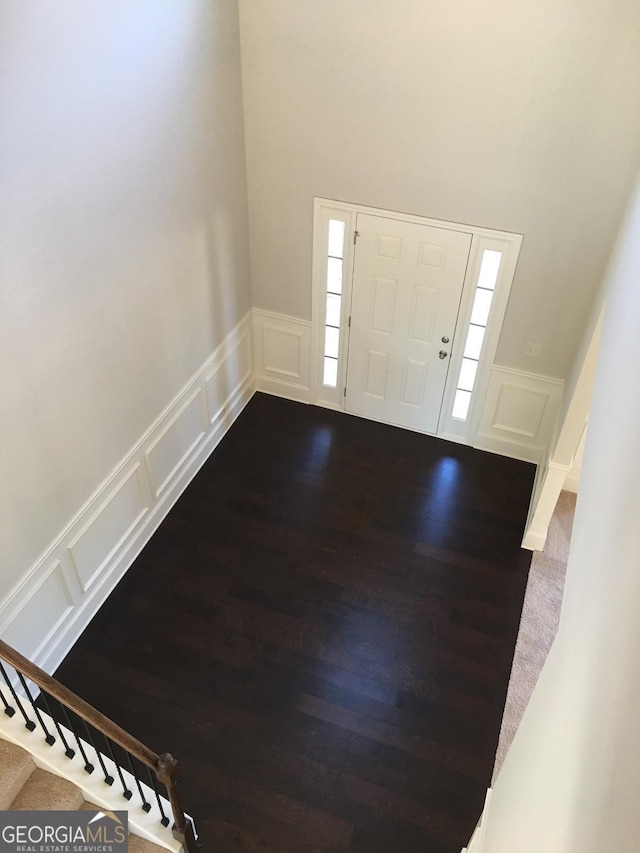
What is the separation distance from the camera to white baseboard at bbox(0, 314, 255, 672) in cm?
393

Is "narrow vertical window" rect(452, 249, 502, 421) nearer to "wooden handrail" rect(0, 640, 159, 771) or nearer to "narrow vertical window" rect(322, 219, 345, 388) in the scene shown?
"narrow vertical window" rect(322, 219, 345, 388)

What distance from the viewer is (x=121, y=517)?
4.62 metres

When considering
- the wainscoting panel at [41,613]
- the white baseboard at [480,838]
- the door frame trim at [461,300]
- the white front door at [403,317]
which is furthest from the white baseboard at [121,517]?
the white baseboard at [480,838]

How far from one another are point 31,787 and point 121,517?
6.07ft

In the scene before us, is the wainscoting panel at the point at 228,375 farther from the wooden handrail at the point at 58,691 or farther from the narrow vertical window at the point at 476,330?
the wooden handrail at the point at 58,691

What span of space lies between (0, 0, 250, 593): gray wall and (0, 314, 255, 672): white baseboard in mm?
151

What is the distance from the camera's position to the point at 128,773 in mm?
3424

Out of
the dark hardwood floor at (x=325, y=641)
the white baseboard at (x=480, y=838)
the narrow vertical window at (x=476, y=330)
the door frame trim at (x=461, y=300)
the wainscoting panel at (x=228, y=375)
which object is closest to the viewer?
the white baseboard at (x=480, y=838)

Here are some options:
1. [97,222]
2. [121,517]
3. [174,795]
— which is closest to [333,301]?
[97,222]

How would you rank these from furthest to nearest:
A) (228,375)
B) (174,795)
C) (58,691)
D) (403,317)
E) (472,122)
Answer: (228,375), (403,317), (472,122), (174,795), (58,691)

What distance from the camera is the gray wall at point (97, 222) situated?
3123 mm

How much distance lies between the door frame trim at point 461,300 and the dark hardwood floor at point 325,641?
1.48 feet

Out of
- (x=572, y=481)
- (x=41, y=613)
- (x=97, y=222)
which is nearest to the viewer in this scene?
(x=97, y=222)

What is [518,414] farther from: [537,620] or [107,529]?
[107,529]
